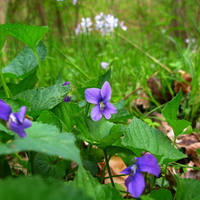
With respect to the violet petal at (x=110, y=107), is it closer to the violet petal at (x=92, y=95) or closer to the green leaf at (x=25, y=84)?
the violet petal at (x=92, y=95)

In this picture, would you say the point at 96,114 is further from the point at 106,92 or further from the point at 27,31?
the point at 27,31

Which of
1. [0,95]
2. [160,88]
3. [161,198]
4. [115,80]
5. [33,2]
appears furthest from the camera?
[33,2]

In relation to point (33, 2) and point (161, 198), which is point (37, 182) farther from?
point (33, 2)

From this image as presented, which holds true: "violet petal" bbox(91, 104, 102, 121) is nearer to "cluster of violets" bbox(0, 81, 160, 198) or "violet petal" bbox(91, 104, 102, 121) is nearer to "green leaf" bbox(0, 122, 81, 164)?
"cluster of violets" bbox(0, 81, 160, 198)

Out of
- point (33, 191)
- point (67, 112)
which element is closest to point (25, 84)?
point (67, 112)

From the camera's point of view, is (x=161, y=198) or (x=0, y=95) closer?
(x=161, y=198)

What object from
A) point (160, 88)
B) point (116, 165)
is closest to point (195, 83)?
point (160, 88)
